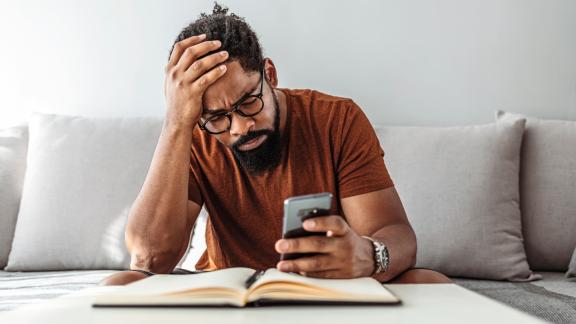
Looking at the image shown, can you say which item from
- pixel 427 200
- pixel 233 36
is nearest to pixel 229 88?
pixel 233 36

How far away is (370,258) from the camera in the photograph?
114cm

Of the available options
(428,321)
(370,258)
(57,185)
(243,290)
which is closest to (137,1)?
(57,185)

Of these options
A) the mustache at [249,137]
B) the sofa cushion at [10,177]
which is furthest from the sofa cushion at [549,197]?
the sofa cushion at [10,177]

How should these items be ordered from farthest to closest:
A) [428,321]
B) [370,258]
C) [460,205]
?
[460,205], [370,258], [428,321]

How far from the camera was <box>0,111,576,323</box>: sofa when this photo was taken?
1959 mm

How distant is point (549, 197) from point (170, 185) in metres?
1.26

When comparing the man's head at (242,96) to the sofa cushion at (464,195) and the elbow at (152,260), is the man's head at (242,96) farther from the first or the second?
the sofa cushion at (464,195)

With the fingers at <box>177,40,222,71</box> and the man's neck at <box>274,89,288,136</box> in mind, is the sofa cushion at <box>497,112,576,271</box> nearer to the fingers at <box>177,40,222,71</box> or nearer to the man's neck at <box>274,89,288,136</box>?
the man's neck at <box>274,89,288,136</box>

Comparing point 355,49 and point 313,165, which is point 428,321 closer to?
point 313,165

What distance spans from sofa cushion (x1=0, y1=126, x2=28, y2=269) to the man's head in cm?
107

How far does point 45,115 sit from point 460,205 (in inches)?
58.2

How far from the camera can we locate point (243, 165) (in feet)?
4.94

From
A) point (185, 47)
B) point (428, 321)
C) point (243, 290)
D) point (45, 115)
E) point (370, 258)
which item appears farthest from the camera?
point (45, 115)

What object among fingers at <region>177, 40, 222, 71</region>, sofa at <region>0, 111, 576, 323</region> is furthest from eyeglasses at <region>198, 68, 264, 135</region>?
sofa at <region>0, 111, 576, 323</region>
